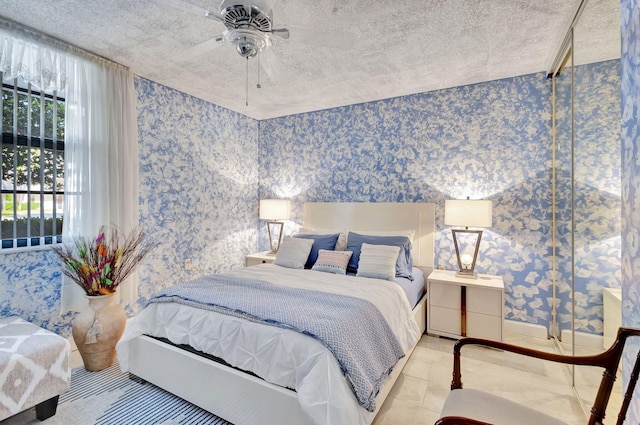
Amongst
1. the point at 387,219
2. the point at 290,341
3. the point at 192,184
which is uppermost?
the point at 192,184

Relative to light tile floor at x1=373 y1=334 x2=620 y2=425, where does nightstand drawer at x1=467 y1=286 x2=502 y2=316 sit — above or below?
Answer: above

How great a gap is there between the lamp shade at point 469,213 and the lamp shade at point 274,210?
209 cm

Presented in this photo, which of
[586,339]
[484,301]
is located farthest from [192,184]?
[586,339]

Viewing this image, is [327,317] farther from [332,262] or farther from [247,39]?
[247,39]

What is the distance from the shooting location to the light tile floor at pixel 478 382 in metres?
1.92

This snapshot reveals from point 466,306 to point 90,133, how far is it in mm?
3762

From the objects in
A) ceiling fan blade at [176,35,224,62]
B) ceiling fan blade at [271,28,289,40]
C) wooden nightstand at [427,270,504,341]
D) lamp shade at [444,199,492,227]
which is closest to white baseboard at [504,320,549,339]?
wooden nightstand at [427,270,504,341]

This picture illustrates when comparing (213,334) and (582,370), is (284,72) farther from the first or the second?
(582,370)

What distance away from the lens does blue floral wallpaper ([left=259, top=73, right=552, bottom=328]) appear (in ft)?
9.89

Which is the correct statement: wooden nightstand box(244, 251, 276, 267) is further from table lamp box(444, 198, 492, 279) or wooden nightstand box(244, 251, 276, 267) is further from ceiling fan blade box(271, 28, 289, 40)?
ceiling fan blade box(271, 28, 289, 40)

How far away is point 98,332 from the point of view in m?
2.32

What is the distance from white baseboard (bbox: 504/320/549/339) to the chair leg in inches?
148

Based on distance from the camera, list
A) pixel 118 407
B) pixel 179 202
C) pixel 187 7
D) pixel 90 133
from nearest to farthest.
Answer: pixel 187 7, pixel 118 407, pixel 90 133, pixel 179 202

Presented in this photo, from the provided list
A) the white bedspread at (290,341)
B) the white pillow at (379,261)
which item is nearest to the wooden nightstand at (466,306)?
the white pillow at (379,261)
